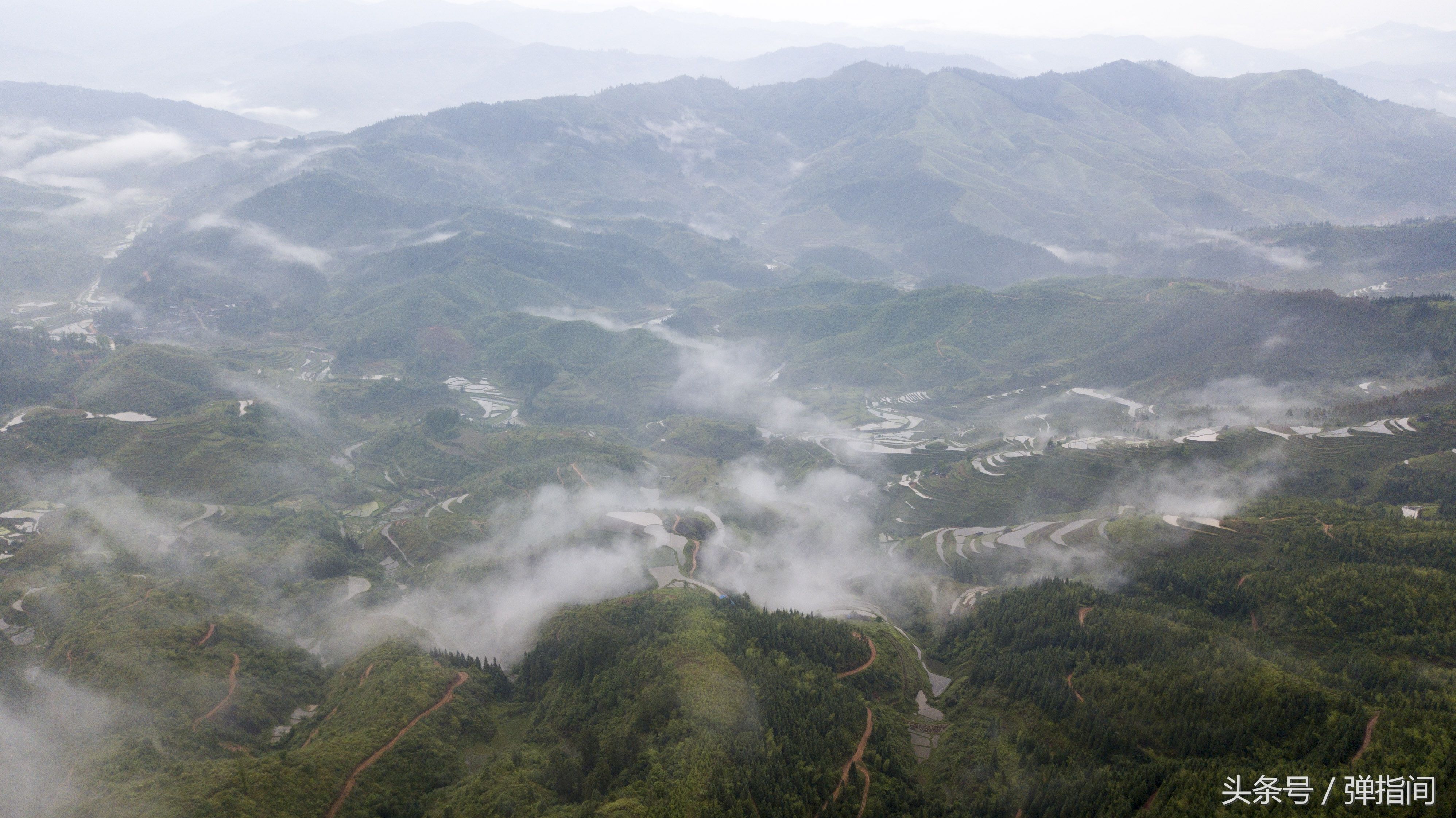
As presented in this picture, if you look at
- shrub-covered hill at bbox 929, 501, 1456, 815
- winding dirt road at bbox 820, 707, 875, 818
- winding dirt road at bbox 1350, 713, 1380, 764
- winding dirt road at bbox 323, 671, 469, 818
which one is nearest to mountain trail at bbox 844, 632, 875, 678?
winding dirt road at bbox 820, 707, 875, 818

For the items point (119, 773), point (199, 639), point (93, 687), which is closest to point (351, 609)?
point (199, 639)

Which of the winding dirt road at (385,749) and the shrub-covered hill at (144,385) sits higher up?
the winding dirt road at (385,749)

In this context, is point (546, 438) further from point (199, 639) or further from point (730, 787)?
point (730, 787)

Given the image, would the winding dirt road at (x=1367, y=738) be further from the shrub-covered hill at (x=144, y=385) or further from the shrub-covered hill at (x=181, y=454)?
the shrub-covered hill at (x=144, y=385)

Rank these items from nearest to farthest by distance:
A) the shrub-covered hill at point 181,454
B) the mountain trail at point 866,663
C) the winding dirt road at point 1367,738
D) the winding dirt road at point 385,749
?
the winding dirt road at point 1367,738
the winding dirt road at point 385,749
the mountain trail at point 866,663
the shrub-covered hill at point 181,454

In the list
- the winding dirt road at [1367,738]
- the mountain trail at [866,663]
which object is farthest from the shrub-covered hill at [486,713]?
the winding dirt road at [1367,738]

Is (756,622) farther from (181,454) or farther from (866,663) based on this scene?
(181,454)
